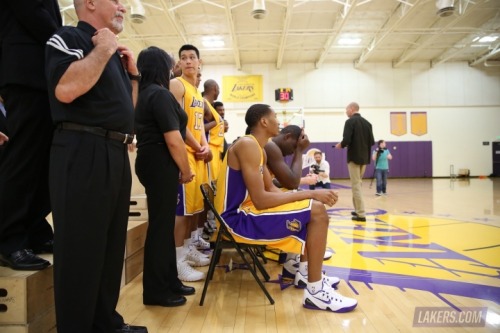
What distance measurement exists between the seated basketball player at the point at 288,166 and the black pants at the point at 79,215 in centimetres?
182

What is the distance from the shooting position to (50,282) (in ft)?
6.23

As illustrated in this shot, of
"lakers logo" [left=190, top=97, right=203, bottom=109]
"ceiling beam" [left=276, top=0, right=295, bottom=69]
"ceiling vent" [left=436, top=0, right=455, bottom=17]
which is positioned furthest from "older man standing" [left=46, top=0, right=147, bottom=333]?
"ceiling vent" [left=436, top=0, right=455, bottom=17]

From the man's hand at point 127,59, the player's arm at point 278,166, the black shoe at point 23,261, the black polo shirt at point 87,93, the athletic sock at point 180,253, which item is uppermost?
the man's hand at point 127,59

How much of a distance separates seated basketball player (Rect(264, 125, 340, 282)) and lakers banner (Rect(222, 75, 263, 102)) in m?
13.7

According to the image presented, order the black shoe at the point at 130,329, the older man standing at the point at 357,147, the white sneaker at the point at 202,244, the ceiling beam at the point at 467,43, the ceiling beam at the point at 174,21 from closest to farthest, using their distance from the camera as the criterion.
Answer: the black shoe at the point at 130,329, the white sneaker at the point at 202,244, the older man standing at the point at 357,147, the ceiling beam at the point at 174,21, the ceiling beam at the point at 467,43

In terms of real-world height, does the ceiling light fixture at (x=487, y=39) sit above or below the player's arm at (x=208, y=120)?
above

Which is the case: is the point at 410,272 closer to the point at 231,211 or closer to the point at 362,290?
the point at 362,290

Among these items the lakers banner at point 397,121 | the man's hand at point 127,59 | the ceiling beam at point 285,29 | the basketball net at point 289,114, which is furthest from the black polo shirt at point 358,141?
the lakers banner at point 397,121

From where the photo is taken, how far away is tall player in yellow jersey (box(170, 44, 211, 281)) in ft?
10.4

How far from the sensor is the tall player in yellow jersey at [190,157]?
316cm

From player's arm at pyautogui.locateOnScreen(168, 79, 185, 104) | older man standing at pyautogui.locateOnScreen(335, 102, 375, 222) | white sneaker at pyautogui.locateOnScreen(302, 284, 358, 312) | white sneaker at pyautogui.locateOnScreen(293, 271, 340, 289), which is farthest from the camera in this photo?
older man standing at pyautogui.locateOnScreen(335, 102, 375, 222)

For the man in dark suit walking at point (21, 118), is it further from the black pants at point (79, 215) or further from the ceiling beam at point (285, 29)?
the ceiling beam at point (285, 29)

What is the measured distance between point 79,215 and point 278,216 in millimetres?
1371

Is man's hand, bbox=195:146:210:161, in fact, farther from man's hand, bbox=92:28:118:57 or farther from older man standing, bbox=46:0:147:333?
man's hand, bbox=92:28:118:57
